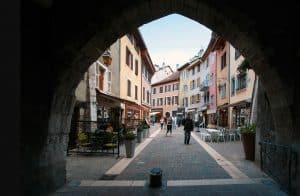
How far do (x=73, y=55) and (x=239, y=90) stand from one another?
20315 millimetres

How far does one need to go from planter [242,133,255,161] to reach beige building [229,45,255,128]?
30.2ft

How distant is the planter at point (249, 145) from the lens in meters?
11.1

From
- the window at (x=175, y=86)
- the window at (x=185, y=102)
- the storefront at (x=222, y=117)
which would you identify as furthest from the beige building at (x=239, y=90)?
the window at (x=175, y=86)

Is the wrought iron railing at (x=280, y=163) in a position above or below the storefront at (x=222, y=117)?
below

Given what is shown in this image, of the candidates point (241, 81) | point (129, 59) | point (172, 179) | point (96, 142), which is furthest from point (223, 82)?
point (172, 179)

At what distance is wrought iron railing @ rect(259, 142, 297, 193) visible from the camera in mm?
6408

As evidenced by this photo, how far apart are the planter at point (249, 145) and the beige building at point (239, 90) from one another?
922cm

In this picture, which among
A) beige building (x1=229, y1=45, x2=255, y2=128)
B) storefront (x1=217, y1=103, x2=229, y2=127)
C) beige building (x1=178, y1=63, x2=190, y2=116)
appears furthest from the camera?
beige building (x1=178, y1=63, x2=190, y2=116)

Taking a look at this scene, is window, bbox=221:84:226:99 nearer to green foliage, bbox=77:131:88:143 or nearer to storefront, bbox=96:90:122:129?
storefront, bbox=96:90:122:129

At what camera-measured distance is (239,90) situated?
25.7 m

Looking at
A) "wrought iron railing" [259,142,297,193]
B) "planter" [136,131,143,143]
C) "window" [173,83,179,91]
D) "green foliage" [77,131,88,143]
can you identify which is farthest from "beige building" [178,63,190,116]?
"wrought iron railing" [259,142,297,193]

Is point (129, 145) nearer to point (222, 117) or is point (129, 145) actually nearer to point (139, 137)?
point (139, 137)

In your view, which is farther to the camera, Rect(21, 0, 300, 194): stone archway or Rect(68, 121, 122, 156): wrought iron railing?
Rect(68, 121, 122, 156): wrought iron railing

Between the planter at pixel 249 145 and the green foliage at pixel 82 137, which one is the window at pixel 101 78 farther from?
the planter at pixel 249 145
